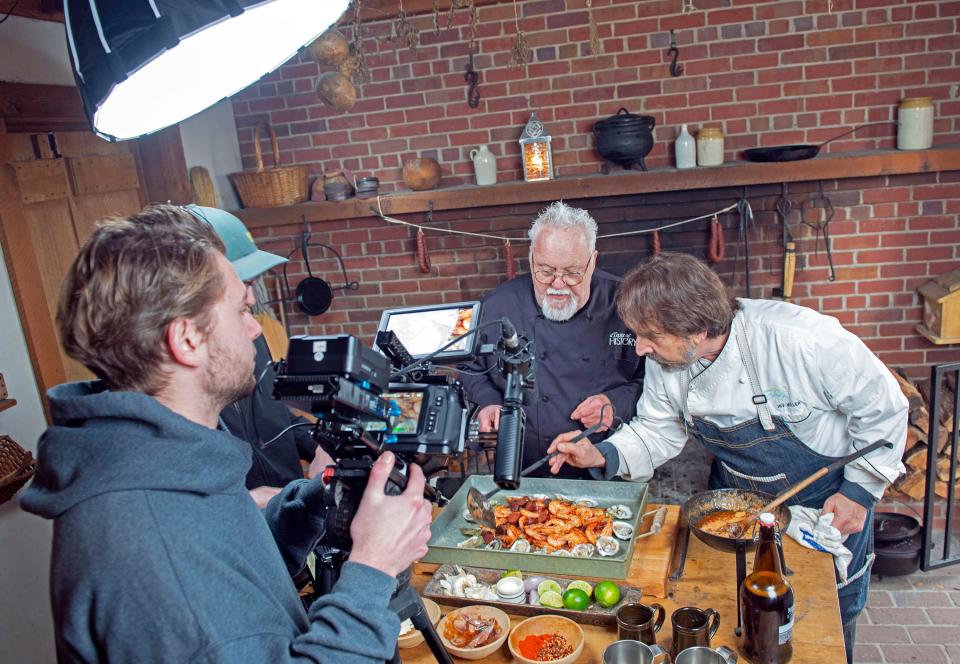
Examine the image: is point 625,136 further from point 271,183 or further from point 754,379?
point 271,183

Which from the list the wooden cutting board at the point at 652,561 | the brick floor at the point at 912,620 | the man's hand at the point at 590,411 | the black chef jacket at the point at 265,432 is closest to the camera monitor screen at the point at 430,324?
the black chef jacket at the point at 265,432

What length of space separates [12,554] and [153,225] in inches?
→ 82.1

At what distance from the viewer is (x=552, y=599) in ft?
5.55

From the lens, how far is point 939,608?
10.3ft

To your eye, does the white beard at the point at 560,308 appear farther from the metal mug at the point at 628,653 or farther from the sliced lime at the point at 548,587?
the metal mug at the point at 628,653

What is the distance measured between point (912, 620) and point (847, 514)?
149 centimetres

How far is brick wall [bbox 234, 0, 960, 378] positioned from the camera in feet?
11.2

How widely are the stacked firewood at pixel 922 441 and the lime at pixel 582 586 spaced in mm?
2393

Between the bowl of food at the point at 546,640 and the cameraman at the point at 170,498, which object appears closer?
the cameraman at the point at 170,498

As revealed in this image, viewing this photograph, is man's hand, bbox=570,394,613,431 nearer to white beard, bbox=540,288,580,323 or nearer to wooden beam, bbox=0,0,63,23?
white beard, bbox=540,288,580,323

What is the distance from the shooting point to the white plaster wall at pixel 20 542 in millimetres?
2578

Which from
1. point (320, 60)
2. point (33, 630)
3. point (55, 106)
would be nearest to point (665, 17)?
point (320, 60)

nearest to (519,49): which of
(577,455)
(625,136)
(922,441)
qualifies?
(625,136)

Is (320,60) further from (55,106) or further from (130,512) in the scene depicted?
(130,512)
